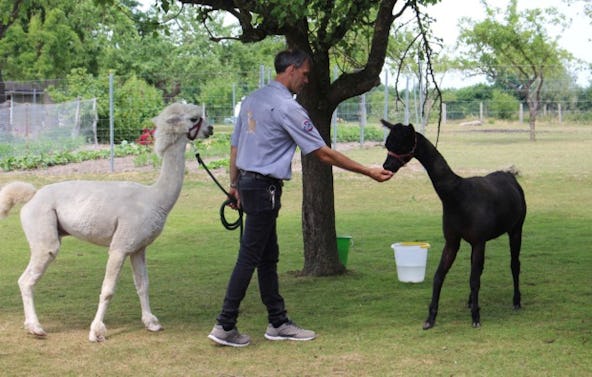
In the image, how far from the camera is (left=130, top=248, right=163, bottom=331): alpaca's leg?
6.91m

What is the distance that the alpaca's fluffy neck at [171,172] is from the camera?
6.93 m

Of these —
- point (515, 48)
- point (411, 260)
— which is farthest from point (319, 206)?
point (515, 48)

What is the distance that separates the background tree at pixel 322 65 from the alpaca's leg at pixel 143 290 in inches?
100

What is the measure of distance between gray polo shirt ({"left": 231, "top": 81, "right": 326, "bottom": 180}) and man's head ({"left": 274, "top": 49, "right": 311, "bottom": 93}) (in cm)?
8

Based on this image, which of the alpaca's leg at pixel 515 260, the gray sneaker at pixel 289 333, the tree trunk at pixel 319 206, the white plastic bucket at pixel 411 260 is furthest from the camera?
the tree trunk at pixel 319 206

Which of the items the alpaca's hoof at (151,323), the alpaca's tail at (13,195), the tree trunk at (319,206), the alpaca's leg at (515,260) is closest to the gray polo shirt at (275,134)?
the alpaca's hoof at (151,323)

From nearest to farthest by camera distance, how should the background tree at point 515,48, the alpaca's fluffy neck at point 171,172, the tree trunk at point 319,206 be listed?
1. the alpaca's fluffy neck at point 171,172
2. the tree trunk at point 319,206
3. the background tree at point 515,48

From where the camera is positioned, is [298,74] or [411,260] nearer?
[298,74]

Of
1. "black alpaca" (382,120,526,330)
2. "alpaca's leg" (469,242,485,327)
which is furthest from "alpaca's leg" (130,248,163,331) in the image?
"alpaca's leg" (469,242,485,327)

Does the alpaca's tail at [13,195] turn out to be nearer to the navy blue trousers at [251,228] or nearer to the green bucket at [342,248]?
the navy blue trousers at [251,228]

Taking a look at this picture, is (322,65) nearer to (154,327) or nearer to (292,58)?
(292,58)

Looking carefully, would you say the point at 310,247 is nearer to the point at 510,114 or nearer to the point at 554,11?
the point at 554,11

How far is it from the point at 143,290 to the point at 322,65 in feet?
10.7

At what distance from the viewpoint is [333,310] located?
24.8ft
